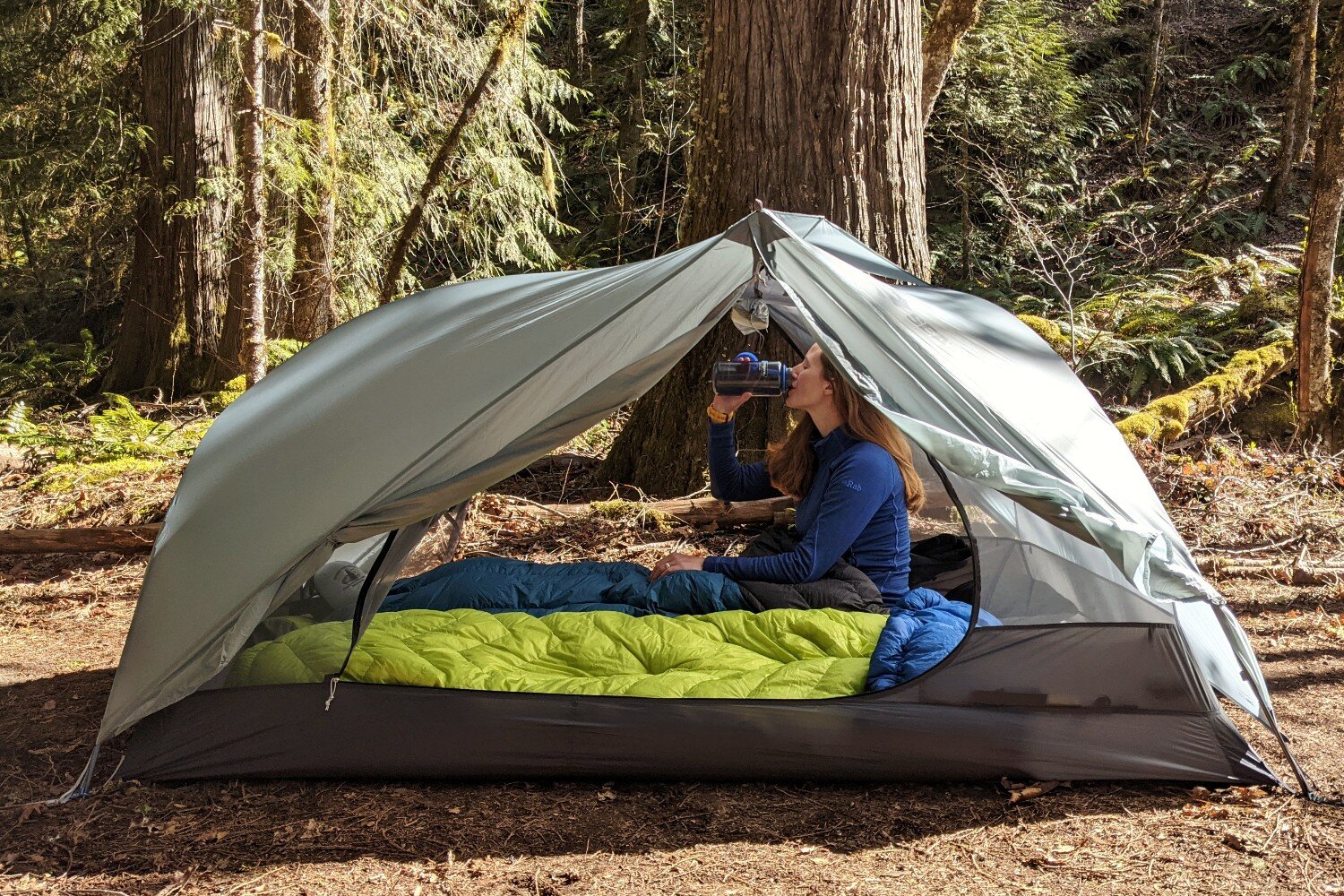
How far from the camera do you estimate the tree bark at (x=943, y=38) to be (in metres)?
6.46

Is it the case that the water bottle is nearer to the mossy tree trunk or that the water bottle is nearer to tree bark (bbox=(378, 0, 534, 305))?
tree bark (bbox=(378, 0, 534, 305))

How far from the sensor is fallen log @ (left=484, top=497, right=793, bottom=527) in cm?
549

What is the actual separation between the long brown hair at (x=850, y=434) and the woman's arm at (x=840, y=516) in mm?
133

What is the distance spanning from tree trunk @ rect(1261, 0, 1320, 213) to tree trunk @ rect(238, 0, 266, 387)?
373 inches

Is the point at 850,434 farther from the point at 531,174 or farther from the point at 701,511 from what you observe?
the point at 531,174

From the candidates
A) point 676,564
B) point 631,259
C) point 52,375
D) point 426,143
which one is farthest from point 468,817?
point 52,375

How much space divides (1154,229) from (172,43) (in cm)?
930

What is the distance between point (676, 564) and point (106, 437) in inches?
205

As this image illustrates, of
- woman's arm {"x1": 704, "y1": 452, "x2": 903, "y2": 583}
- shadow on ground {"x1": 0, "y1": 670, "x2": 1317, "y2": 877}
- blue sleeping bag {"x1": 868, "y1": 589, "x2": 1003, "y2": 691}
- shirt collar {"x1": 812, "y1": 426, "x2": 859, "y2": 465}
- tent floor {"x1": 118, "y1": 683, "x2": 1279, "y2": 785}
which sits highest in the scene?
shirt collar {"x1": 812, "y1": 426, "x2": 859, "y2": 465}

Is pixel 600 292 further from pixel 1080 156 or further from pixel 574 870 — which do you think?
pixel 1080 156

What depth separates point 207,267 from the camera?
903cm

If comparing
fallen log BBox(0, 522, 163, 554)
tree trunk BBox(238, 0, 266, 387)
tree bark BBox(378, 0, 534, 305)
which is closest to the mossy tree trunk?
tree trunk BBox(238, 0, 266, 387)

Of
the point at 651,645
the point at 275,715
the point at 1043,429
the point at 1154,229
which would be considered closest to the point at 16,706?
the point at 275,715

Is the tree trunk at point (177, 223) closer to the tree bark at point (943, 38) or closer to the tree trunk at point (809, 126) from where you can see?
the tree trunk at point (809, 126)
